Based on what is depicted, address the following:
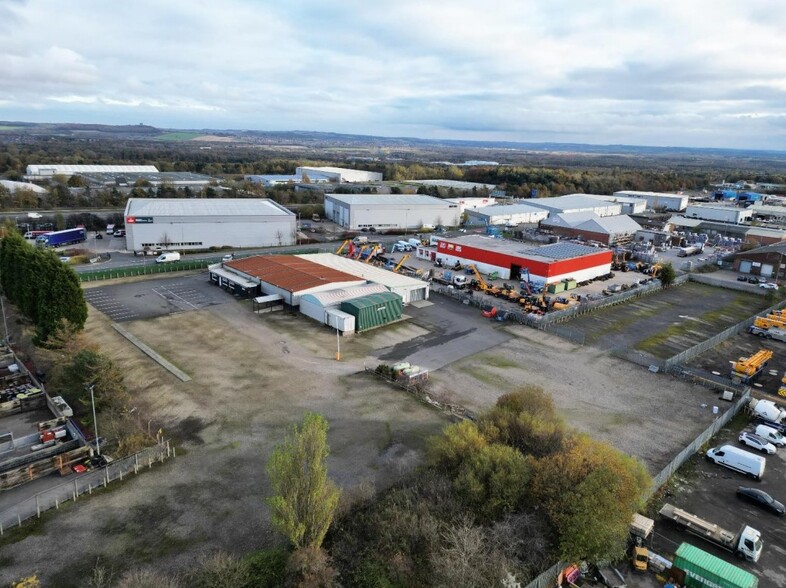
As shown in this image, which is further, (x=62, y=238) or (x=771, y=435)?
(x=62, y=238)

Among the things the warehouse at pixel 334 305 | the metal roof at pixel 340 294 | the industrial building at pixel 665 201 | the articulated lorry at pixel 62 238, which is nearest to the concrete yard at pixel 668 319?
the metal roof at pixel 340 294

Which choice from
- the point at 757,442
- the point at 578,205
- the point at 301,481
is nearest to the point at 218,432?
the point at 301,481

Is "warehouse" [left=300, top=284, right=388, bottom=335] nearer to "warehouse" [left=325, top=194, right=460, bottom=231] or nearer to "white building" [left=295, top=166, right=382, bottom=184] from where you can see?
"warehouse" [left=325, top=194, right=460, bottom=231]

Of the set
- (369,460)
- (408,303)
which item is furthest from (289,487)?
(408,303)

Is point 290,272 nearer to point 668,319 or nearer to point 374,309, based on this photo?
point 374,309

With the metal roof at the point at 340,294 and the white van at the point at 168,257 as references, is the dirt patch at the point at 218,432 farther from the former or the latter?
the white van at the point at 168,257
